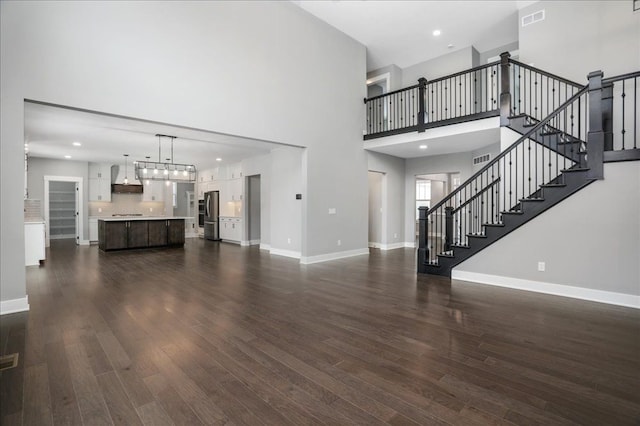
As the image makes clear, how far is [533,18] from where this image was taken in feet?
20.2

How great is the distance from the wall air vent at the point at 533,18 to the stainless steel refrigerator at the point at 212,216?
10.0 meters

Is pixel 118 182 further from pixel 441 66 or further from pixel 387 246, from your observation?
pixel 441 66

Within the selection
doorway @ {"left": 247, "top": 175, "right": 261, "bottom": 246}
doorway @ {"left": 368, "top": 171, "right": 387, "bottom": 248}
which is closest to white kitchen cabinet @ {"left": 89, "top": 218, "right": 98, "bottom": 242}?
doorway @ {"left": 247, "top": 175, "right": 261, "bottom": 246}

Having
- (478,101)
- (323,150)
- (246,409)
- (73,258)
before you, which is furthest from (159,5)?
(478,101)

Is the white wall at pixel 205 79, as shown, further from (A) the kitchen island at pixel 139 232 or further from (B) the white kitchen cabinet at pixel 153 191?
(B) the white kitchen cabinet at pixel 153 191

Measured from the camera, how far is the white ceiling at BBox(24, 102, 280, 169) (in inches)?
186

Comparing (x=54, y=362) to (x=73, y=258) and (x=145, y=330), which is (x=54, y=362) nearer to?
(x=145, y=330)

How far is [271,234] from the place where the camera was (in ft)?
27.7

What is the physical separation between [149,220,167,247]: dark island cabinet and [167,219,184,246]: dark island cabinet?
12 cm

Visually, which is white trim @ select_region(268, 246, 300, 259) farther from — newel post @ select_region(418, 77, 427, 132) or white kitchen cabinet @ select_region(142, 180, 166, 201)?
white kitchen cabinet @ select_region(142, 180, 166, 201)

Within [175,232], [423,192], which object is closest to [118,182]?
[175,232]

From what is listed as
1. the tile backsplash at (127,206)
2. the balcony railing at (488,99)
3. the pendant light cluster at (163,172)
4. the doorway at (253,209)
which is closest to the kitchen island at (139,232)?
the pendant light cluster at (163,172)

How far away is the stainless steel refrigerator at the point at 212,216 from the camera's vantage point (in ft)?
36.9

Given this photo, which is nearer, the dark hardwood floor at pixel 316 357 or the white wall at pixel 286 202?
the dark hardwood floor at pixel 316 357
